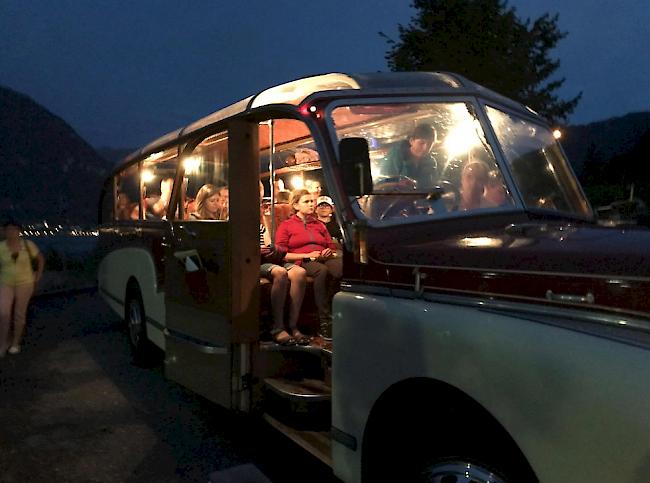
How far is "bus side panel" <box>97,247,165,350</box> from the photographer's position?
6188 millimetres

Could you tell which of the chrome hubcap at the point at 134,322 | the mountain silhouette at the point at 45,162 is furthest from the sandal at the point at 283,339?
the mountain silhouette at the point at 45,162

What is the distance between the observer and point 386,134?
3.83m

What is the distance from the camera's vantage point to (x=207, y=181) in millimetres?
4855

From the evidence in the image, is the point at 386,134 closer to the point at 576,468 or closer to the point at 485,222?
the point at 485,222

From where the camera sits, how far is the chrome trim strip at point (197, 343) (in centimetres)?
431

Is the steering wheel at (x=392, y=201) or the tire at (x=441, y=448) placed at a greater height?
the steering wheel at (x=392, y=201)

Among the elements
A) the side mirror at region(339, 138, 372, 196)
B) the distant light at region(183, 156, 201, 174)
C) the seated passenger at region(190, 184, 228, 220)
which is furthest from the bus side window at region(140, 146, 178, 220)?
the side mirror at region(339, 138, 372, 196)

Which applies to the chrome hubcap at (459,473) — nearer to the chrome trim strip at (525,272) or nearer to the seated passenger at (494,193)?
the chrome trim strip at (525,272)

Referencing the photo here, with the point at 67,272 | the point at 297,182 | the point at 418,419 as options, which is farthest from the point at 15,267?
the point at 67,272

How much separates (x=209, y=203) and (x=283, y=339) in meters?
1.24

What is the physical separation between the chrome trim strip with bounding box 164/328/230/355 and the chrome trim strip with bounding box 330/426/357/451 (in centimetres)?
132

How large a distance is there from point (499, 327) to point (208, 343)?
267 cm

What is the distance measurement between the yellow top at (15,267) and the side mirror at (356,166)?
6.09m

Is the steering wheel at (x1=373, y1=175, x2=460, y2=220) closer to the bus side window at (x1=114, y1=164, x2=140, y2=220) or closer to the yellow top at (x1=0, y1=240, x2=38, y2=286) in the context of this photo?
the bus side window at (x1=114, y1=164, x2=140, y2=220)
